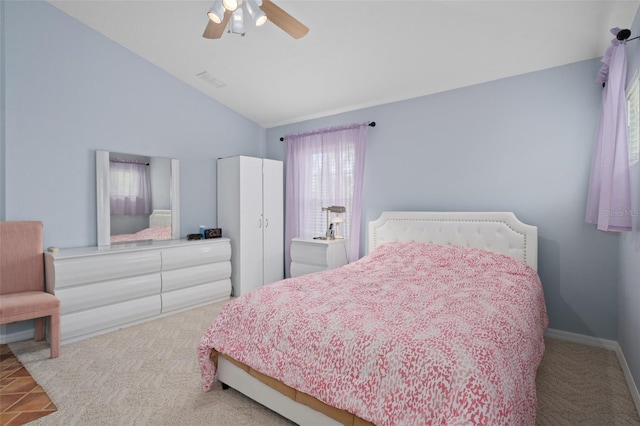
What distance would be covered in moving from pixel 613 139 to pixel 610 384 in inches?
65.1

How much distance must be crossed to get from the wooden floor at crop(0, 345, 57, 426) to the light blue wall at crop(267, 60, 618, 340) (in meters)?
3.49

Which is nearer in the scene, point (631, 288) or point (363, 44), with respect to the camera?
point (631, 288)

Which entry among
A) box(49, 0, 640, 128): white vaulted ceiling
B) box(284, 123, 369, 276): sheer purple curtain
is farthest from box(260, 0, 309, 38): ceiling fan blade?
box(284, 123, 369, 276): sheer purple curtain

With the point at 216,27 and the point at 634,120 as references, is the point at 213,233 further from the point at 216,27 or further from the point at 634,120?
the point at 634,120

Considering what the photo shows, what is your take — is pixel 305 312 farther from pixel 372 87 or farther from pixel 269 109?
pixel 269 109

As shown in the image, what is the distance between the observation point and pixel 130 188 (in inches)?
148

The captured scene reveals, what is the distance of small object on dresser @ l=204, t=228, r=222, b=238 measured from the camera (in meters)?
4.22

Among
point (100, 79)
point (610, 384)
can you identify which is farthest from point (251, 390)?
point (100, 79)

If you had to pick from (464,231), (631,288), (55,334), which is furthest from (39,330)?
(631,288)

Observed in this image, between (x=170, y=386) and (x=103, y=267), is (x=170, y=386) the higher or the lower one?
the lower one

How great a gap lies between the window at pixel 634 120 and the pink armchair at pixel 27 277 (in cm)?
424

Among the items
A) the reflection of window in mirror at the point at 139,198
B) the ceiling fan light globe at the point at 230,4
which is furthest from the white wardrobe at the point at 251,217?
the ceiling fan light globe at the point at 230,4

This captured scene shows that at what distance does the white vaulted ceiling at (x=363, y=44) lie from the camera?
8.34 feet

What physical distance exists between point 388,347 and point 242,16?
228cm
